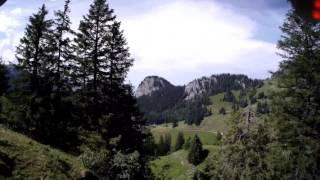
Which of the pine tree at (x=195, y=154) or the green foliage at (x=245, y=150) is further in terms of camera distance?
the pine tree at (x=195, y=154)

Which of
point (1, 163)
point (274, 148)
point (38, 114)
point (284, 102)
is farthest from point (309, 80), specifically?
point (1, 163)

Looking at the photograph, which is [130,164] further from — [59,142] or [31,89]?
[31,89]

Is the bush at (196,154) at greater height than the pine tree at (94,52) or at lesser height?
lesser

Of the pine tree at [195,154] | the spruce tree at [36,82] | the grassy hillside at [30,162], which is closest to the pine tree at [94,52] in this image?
the spruce tree at [36,82]

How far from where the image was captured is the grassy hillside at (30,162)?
22.8 m

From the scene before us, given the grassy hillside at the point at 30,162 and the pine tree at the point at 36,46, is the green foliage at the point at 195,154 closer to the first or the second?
the pine tree at the point at 36,46

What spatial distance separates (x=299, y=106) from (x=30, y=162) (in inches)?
1100

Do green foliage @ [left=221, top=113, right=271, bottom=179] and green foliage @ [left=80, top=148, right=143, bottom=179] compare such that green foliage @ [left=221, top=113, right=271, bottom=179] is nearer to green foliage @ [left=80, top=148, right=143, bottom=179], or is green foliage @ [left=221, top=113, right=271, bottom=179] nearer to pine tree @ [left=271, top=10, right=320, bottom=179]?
pine tree @ [left=271, top=10, right=320, bottom=179]

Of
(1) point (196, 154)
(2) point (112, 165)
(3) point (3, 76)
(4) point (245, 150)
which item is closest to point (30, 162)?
(2) point (112, 165)

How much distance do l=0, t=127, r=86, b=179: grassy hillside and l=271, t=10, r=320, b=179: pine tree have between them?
22.9 metres

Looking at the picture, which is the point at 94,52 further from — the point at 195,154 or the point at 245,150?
the point at 195,154

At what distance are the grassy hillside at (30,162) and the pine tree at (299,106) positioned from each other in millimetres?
22899

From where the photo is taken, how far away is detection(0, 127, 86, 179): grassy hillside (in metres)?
22.8

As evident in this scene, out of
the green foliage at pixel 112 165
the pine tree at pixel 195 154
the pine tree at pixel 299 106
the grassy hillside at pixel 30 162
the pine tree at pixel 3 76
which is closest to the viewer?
the grassy hillside at pixel 30 162
